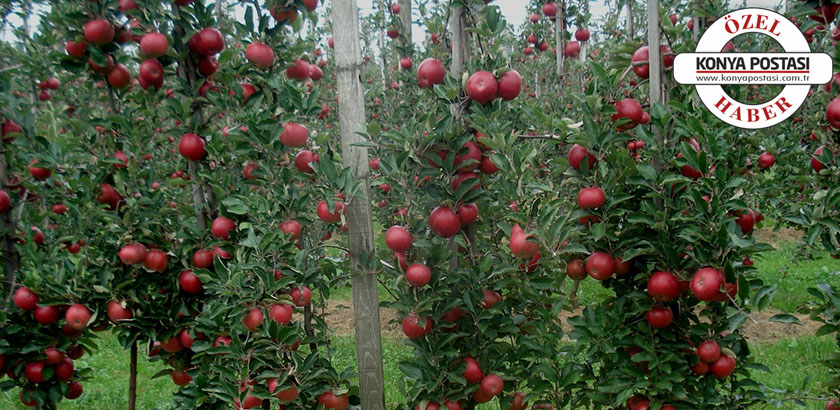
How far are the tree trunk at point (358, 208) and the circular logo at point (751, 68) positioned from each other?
44.7 inches

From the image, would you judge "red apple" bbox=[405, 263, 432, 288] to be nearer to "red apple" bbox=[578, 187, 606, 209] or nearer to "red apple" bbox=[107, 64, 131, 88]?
"red apple" bbox=[578, 187, 606, 209]

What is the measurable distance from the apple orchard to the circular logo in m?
0.07

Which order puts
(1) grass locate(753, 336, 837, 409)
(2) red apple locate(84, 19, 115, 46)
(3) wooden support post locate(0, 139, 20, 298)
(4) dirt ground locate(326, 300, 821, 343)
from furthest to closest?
(4) dirt ground locate(326, 300, 821, 343) < (1) grass locate(753, 336, 837, 409) < (3) wooden support post locate(0, 139, 20, 298) < (2) red apple locate(84, 19, 115, 46)

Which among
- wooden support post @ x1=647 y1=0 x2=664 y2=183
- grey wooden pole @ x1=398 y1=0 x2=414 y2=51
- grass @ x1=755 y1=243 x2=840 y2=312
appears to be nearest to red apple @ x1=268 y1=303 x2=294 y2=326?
wooden support post @ x1=647 y1=0 x2=664 y2=183

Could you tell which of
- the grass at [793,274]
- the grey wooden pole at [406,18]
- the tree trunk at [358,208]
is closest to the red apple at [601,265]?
the tree trunk at [358,208]

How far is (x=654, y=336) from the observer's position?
1909 millimetres

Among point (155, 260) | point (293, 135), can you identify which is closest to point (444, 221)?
point (293, 135)

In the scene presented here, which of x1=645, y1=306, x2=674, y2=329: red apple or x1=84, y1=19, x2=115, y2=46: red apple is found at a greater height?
x1=84, y1=19, x2=115, y2=46: red apple

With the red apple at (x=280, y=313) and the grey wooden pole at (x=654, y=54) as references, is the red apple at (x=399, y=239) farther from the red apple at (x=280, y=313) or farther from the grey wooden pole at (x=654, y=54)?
the grey wooden pole at (x=654, y=54)

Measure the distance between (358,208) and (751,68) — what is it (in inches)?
64.2

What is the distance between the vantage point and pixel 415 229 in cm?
207

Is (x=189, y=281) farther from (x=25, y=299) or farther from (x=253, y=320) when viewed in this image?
(x=25, y=299)

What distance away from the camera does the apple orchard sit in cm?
181

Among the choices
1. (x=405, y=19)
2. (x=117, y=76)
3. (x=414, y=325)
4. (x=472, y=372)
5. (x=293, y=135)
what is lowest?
(x=472, y=372)
